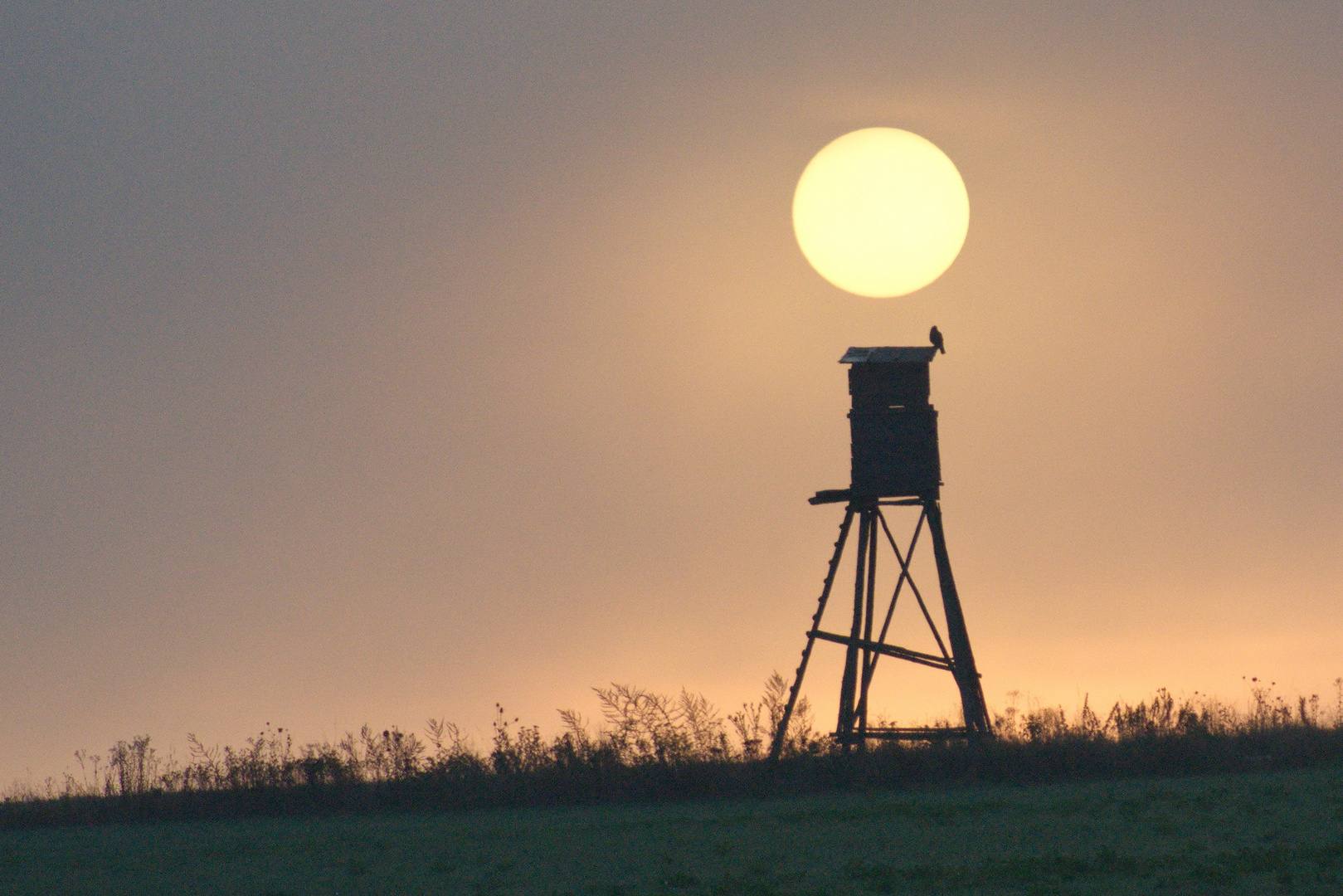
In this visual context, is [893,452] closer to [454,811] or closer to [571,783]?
[571,783]

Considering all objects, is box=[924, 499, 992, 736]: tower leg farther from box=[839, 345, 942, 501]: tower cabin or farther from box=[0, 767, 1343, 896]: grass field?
box=[0, 767, 1343, 896]: grass field

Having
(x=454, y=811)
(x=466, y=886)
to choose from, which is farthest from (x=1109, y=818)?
(x=454, y=811)

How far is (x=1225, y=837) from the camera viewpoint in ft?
51.0

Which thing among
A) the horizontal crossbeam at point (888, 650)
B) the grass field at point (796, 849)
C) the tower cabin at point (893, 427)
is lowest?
the grass field at point (796, 849)

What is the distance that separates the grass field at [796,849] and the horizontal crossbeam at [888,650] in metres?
3.18

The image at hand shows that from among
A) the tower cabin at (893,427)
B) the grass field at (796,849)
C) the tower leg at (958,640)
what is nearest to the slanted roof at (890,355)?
the tower cabin at (893,427)

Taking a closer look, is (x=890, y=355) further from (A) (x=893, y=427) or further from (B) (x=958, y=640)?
(B) (x=958, y=640)

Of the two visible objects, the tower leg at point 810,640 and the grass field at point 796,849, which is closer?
the grass field at point 796,849

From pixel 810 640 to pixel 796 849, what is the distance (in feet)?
22.4

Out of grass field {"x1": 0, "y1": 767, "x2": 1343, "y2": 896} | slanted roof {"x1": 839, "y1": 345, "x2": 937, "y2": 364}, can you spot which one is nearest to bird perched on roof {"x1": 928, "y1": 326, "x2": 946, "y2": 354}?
slanted roof {"x1": 839, "y1": 345, "x2": 937, "y2": 364}

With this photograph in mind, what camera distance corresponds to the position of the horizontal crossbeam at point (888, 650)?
2253cm

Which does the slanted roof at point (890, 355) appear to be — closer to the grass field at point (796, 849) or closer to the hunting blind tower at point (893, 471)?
the hunting blind tower at point (893, 471)

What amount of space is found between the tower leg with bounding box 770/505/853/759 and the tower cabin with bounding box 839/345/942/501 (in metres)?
0.75

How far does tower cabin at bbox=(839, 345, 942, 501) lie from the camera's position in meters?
22.7
